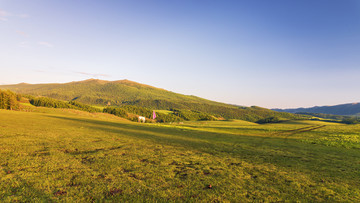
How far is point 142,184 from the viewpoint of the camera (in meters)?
5.35

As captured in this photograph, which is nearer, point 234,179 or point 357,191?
point 357,191

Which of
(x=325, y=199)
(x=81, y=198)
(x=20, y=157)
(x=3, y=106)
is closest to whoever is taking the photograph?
(x=81, y=198)

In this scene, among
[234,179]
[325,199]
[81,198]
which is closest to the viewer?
[81,198]

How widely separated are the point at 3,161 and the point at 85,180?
421 centimetres

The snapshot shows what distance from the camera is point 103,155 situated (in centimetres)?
858

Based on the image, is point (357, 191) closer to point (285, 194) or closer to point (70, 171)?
point (285, 194)

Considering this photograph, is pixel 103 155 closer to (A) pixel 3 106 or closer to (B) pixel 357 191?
(B) pixel 357 191

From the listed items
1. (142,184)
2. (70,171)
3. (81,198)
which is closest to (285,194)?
(142,184)

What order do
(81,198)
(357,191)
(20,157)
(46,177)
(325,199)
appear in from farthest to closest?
(20,157) < (357,191) < (46,177) < (325,199) < (81,198)

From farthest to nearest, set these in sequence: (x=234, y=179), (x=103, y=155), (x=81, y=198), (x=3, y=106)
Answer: (x=3, y=106) → (x=103, y=155) → (x=234, y=179) → (x=81, y=198)

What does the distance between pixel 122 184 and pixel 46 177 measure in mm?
2627

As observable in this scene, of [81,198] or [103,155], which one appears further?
[103,155]

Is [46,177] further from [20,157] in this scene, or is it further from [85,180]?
[20,157]

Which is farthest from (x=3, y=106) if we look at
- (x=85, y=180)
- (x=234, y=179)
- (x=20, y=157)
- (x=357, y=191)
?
(x=357, y=191)
